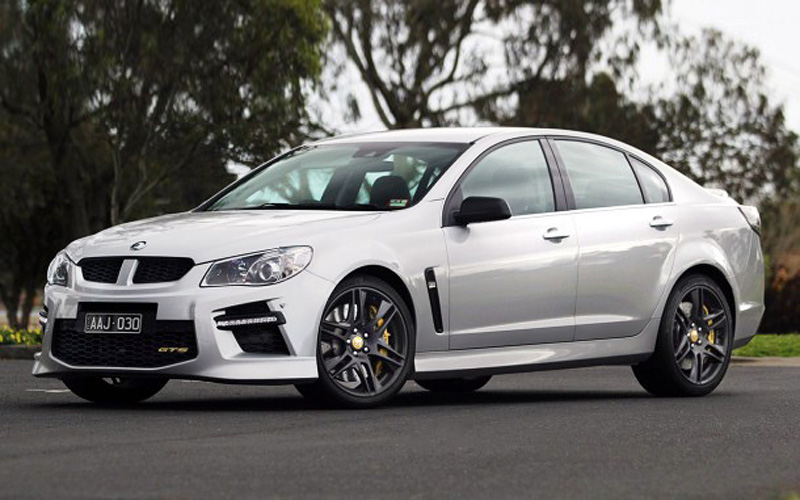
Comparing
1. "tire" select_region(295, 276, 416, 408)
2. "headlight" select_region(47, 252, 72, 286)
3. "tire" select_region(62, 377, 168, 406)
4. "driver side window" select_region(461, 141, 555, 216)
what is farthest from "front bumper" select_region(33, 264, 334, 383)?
"driver side window" select_region(461, 141, 555, 216)

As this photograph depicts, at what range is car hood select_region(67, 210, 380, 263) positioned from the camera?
31.6ft

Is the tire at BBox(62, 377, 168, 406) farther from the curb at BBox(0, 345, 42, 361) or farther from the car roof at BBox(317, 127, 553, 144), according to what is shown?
the curb at BBox(0, 345, 42, 361)

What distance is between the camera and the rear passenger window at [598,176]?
11461 mm

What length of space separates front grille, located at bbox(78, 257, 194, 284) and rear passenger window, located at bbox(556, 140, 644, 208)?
9.64 ft

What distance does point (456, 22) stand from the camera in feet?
134

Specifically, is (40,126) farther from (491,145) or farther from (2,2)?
(491,145)

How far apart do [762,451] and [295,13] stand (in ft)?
82.3

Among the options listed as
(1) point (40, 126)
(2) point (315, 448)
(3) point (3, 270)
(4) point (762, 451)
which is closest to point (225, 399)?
(2) point (315, 448)

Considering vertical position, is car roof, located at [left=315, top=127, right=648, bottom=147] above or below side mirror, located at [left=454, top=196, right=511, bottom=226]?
above

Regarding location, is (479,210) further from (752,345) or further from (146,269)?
(752,345)

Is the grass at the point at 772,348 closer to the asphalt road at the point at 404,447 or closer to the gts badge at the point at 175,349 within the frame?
the asphalt road at the point at 404,447

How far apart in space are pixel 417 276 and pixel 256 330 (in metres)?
1.11

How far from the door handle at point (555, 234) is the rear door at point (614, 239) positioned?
15 cm

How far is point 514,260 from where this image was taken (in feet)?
35.0
